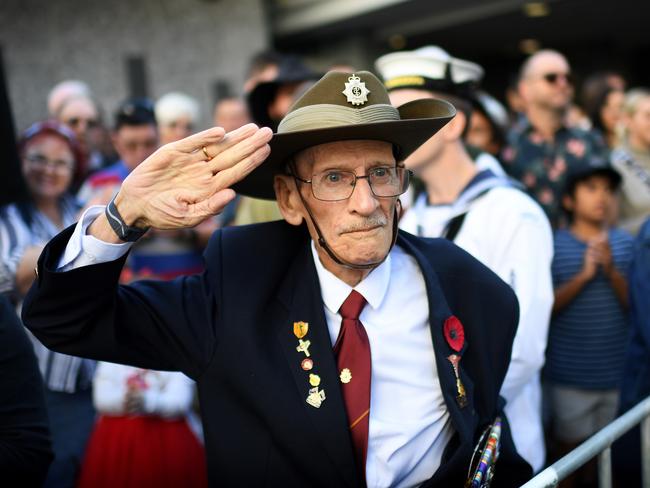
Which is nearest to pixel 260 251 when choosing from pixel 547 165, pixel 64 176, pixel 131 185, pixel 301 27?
pixel 131 185

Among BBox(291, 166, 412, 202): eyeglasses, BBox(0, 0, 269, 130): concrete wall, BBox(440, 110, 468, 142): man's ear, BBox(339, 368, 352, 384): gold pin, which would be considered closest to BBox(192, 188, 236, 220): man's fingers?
BBox(291, 166, 412, 202): eyeglasses

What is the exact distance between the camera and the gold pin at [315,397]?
1.80 metres

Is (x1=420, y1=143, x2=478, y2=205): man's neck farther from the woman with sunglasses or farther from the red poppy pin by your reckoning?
the woman with sunglasses

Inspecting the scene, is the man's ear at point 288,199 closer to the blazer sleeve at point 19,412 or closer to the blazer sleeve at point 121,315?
the blazer sleeve at point 121,315

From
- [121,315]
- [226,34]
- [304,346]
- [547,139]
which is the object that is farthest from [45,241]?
[226,34]

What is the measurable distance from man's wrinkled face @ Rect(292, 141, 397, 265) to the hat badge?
0.12m

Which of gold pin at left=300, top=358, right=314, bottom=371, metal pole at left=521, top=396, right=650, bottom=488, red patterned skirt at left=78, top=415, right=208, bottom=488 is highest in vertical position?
gold pin at left=300, top=358, right=314, bottom=371

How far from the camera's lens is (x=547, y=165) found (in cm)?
475

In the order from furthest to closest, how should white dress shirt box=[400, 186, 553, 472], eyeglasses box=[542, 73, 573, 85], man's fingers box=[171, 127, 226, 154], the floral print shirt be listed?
1. eyeglasses box=[542, 73, 573, 85]
2. the floral print shirt
3. white dress shirt box=[400, 186, 553, 472]
4. man's fingers box=[171, 127, 226, 154]

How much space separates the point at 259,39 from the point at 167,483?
9.04 m

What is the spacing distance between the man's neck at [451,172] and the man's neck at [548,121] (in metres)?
2.12

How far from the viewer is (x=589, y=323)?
3740 millimetres

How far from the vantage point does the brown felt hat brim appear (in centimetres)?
183

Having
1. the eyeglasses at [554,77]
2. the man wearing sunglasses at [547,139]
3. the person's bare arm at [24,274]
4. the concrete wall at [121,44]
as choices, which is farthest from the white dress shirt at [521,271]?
the concrete wall at [121,44]
